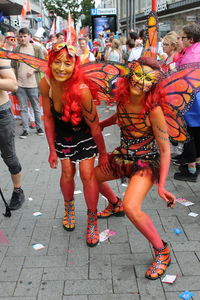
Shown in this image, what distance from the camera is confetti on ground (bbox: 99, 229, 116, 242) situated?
10.1ft

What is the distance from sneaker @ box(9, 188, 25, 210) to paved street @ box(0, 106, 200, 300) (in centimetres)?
8

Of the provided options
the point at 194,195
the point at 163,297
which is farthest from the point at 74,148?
the point at 194,195

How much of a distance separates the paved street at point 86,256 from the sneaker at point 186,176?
0.96 feet

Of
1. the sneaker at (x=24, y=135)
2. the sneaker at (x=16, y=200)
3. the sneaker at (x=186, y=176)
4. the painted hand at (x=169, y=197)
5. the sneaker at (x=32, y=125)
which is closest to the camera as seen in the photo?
the painted hand at (x=169, y=197)

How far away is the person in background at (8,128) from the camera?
310cm

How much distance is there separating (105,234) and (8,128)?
1.46 metres

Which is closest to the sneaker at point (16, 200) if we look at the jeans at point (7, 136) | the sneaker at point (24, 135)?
the jeans at point (7, 136)

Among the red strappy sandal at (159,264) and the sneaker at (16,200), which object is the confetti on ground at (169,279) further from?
the sneaker at (16,200)

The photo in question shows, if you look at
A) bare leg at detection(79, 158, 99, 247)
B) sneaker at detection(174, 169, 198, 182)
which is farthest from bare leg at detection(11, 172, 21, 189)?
sneaker at detection(174, 169, 198, 182)

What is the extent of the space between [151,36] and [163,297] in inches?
78.2

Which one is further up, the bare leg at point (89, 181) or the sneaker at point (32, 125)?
the bare leg at point (89, 181)

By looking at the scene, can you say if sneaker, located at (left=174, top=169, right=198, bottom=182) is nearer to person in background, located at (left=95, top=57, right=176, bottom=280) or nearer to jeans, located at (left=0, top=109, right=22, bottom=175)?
person in background, located at (left=95, top=57, right=176, bottom=280)

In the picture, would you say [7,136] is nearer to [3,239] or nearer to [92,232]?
[3,239]

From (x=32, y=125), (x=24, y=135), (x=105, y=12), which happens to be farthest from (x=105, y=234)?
(x=105, y=12)
